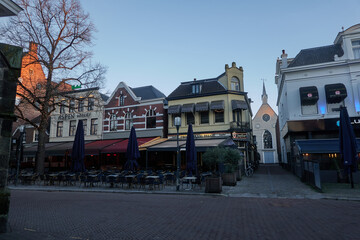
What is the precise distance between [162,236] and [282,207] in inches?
190

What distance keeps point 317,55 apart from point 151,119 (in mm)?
16772

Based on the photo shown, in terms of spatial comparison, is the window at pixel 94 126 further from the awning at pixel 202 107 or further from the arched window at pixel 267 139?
the arched window at pixel 267 139

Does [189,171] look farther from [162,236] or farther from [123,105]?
[123,105]

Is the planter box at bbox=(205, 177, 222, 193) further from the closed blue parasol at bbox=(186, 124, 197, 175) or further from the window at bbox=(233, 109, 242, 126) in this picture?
the window at bbox=(233, 109, 242, 126)

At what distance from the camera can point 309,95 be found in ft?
58.4

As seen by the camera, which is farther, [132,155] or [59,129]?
[59,129]

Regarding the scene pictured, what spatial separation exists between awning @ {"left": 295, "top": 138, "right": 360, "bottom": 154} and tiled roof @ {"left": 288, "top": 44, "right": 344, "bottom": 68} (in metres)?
6.77

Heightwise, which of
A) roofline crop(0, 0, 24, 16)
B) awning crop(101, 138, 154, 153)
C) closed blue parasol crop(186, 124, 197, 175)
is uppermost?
roofline crop(0, 0, 24, 16)

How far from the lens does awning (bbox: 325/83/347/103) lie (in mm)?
17000

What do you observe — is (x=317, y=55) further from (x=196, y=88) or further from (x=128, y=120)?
(x=128, y=120)

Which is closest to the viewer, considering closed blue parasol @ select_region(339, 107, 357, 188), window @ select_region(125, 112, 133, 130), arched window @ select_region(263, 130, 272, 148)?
closed blue parasol @ select_region(339, 107, 357, 188)

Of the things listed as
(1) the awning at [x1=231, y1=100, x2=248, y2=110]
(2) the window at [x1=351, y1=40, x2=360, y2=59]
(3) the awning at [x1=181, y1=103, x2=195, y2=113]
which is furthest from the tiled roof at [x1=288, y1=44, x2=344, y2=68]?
(3) the awning at [x1=181, y1=103, x2=195, y2=113]

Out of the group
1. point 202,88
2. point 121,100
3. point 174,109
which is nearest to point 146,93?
point 121,100

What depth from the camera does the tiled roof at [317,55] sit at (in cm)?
1934
